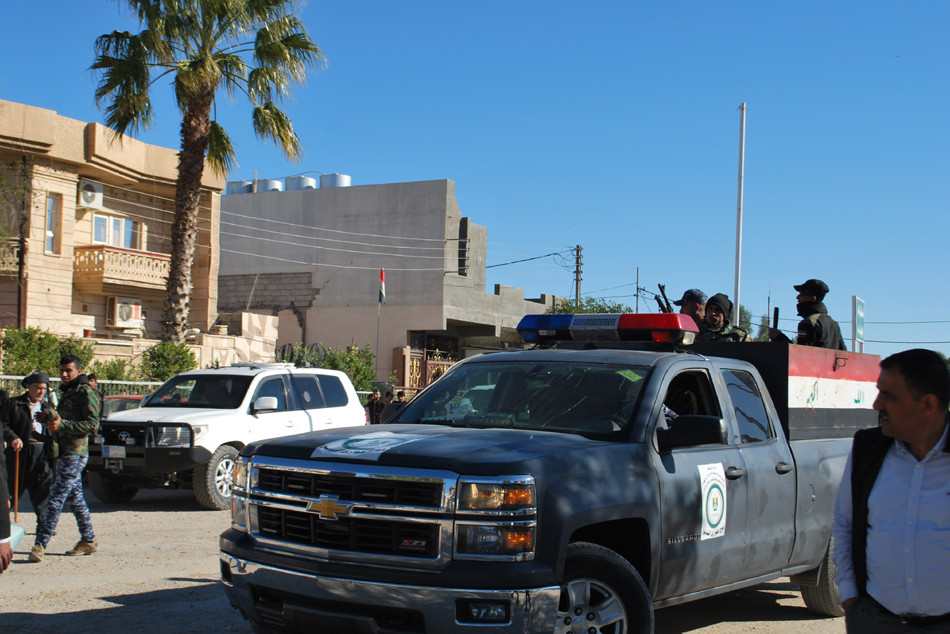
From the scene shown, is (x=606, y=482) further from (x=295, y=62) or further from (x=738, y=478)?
(x=295, y=62)

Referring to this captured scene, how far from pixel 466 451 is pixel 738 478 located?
2.02 meters

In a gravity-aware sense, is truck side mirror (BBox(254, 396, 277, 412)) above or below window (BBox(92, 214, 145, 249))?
below

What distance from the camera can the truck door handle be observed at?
5547 millimetres

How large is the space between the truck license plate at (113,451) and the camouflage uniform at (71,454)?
3.18 m

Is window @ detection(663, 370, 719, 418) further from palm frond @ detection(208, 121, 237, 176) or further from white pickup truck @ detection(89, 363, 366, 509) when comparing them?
palm frond @ detection(208, 121, 237, 176)

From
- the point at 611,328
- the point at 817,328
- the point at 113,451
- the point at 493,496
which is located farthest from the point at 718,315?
the point at 113,451

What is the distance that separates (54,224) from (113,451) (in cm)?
1667

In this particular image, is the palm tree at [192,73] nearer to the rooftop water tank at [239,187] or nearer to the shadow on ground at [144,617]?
the shadow on ground at [144,617]

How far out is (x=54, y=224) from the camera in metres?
26.2

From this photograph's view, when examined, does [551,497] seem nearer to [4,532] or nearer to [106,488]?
[4,532]

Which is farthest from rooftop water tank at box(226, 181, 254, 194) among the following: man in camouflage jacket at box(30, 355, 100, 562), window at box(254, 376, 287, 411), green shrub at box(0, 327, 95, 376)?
man in camouflage jacket at box(30, 355, 100, 562)

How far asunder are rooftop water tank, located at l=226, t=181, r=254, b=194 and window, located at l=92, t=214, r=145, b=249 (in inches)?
734

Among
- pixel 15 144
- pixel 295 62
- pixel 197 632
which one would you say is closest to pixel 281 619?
pixel 197 632

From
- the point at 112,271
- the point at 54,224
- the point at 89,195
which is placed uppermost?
the point at 89,195
